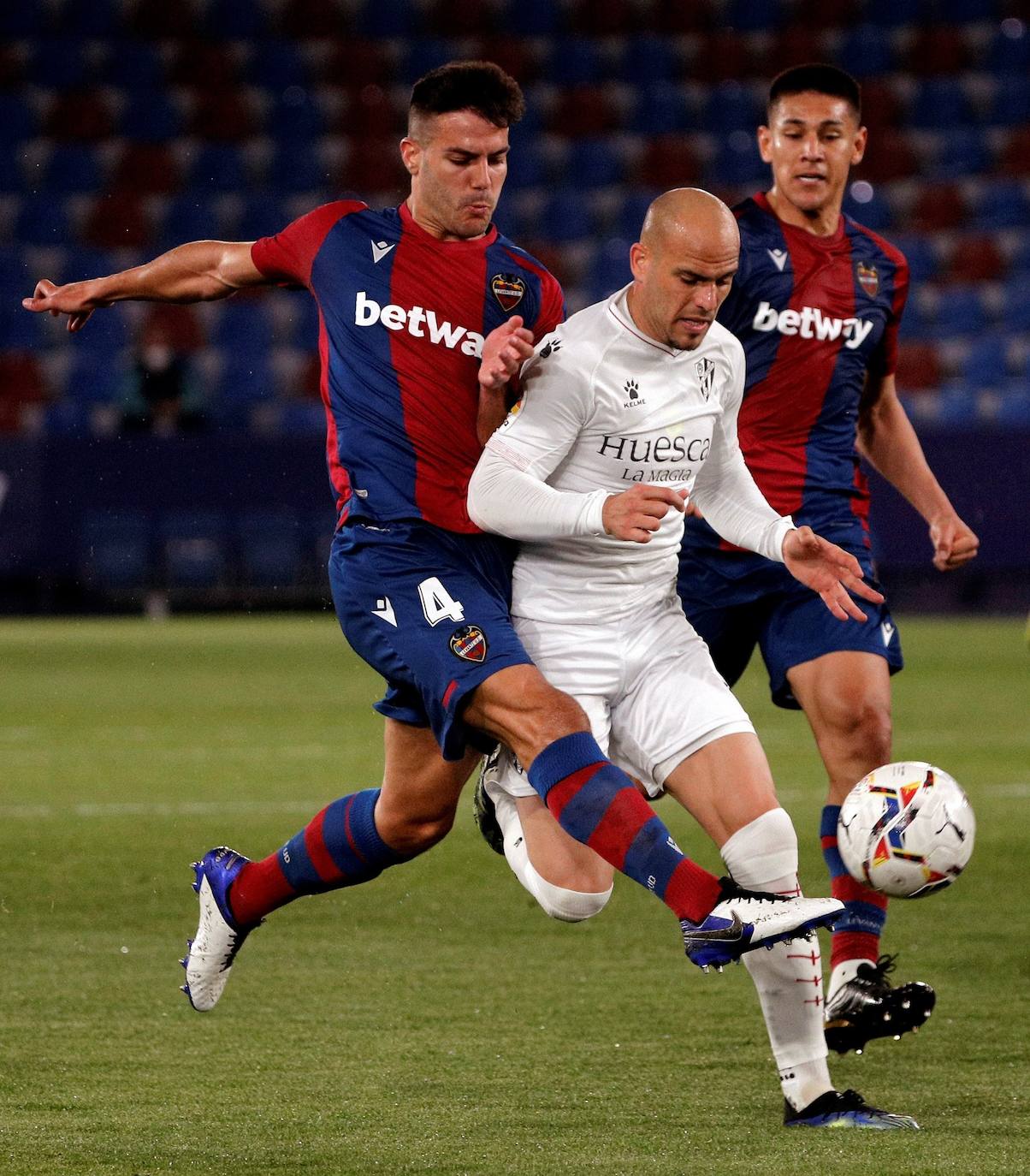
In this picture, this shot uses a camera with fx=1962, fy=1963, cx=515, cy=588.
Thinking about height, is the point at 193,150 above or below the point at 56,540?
above

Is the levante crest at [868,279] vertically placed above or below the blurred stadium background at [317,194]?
above

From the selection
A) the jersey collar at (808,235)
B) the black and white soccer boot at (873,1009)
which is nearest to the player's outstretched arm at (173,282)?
the jersey collar at (808,235)

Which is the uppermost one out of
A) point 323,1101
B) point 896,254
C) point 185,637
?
point 896,254

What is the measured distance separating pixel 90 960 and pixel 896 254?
2.87 m

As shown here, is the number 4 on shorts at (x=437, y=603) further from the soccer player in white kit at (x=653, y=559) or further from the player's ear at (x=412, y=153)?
the player's ear at (x=412, y=153)

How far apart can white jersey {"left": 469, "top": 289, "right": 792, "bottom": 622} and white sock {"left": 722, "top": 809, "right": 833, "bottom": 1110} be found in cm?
58

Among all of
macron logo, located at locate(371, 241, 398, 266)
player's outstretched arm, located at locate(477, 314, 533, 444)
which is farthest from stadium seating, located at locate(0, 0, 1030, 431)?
player's outstretched arm, located at locate(477, 314, 533, 444)

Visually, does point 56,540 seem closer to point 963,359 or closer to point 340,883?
point 963,359

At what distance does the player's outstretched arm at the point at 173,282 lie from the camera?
14.5 ft

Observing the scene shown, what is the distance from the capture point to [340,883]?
4.46 m

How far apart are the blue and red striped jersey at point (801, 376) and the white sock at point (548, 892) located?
1.28 m

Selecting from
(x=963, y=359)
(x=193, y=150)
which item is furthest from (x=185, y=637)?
(x=963, y=359)

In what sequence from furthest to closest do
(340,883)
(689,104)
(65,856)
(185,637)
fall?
A: (689,104), (185,637), (65,856), (340,883)

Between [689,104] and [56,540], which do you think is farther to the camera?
[689,104]
